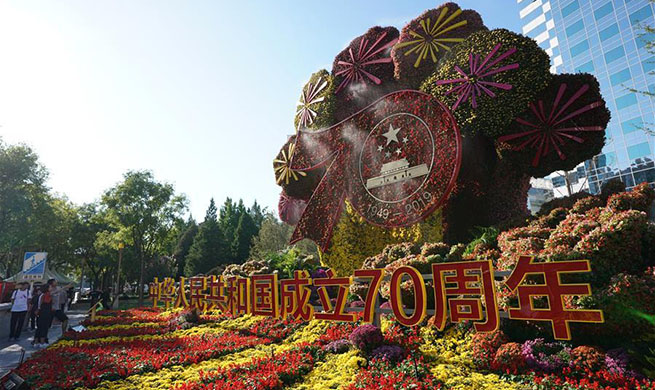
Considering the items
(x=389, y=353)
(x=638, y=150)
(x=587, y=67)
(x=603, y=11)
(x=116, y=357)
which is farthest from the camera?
(x=587, y=67)

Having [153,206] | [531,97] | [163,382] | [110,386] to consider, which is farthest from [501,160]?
[153,206]

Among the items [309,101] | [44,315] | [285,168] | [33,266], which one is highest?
[309,101]

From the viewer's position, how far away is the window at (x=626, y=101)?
37219 mm

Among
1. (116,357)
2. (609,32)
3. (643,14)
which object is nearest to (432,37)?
(116,357)

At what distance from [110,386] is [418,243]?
8.24 metres

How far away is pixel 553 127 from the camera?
34.9ft

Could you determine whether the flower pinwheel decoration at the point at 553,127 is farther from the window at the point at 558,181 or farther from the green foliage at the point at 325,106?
the window at the point at 558,181

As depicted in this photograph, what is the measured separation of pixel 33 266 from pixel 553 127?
1766cm

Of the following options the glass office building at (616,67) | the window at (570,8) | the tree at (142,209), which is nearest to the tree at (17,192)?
the tree at (142,209)

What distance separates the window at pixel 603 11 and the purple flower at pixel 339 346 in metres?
47.8

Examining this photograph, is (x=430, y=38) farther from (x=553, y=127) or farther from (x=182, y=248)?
(x=182, y=248)

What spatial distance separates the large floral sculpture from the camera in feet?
34.8

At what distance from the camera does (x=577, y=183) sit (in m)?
42.8

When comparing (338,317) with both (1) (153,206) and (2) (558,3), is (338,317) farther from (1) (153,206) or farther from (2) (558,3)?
(2) (558,3)
